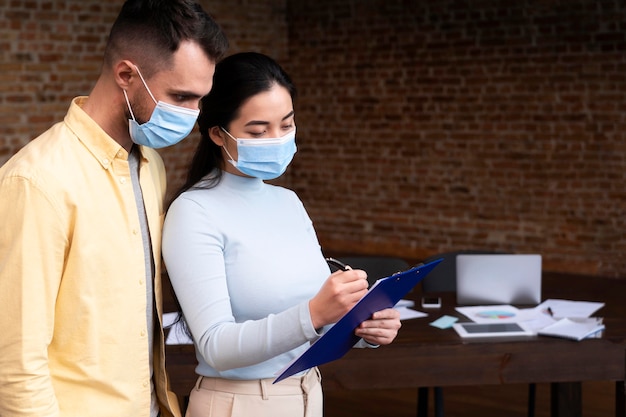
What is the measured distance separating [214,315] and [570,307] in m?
2.29

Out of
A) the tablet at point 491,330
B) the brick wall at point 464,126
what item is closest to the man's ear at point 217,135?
the tablet at point 491,330

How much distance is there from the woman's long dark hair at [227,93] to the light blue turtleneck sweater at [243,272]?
0.20ft

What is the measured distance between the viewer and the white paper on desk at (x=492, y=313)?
3531 mm

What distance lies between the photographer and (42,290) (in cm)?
155

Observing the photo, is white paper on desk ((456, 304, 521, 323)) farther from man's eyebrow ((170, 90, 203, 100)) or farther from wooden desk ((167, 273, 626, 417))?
man's eyebrow ((170, 90, 203, 100))

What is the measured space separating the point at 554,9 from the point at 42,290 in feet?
20.8

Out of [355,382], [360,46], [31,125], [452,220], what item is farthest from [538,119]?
[355,382]

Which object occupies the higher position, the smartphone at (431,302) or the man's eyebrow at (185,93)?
the man's eyebrow at (185,93)

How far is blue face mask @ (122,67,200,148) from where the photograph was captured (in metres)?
1.72

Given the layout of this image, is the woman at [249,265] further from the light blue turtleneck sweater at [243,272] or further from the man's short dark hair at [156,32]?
the man's short dark hair at [156,32]

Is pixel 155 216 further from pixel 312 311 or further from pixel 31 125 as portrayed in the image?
pixel 31 125

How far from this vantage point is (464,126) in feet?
25.5

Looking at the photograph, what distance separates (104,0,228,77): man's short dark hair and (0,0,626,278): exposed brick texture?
203 inches

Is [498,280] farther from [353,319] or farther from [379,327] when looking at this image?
[353,319]
